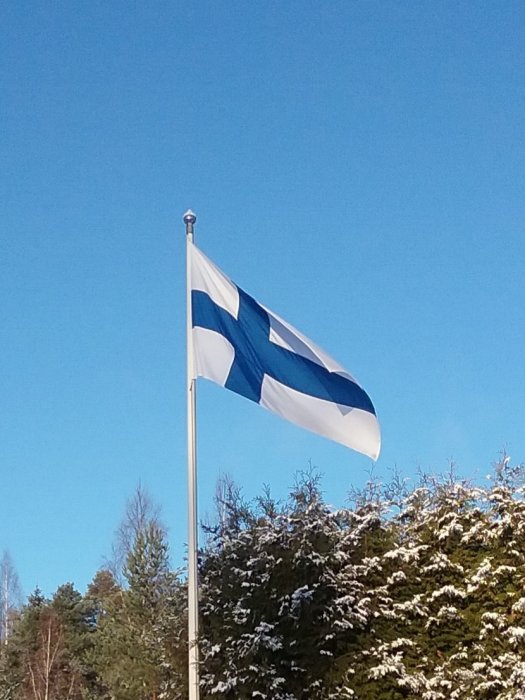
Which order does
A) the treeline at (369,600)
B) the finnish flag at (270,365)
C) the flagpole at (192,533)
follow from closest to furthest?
1. the flagpole at (192,533)
2. the finnish flag at (270,365)
3. the treeline at (369,600)

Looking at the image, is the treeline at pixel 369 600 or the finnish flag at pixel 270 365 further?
the treeline at pixel 369 600

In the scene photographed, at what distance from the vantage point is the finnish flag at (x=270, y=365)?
29.5 feet

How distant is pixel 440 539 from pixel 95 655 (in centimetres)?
2418

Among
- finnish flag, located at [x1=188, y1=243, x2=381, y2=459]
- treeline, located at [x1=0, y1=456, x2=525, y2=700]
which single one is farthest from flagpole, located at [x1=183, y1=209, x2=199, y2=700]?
treeline, located at [x1=0, y1=456, x2=525, y2=700]

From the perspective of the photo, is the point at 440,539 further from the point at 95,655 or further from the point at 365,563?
the point at 95,655

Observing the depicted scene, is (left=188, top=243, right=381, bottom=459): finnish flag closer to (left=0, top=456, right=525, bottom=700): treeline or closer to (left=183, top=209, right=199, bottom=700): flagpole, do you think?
(left=183, top=209, right=199, bottom=700): flagpole

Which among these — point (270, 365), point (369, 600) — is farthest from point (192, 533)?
point (369, 600)

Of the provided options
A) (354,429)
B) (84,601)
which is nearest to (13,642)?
(84,601)

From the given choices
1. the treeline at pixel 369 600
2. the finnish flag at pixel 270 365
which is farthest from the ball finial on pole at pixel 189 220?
the treeline at pixel 369 600

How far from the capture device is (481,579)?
498 inches

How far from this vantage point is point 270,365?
9.27 m

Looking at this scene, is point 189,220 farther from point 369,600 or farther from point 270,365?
point 369,600

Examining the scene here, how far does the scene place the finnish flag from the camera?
898 centimetres

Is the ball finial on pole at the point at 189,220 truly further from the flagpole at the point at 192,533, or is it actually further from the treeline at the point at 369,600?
the treeline at the point at 369,600
